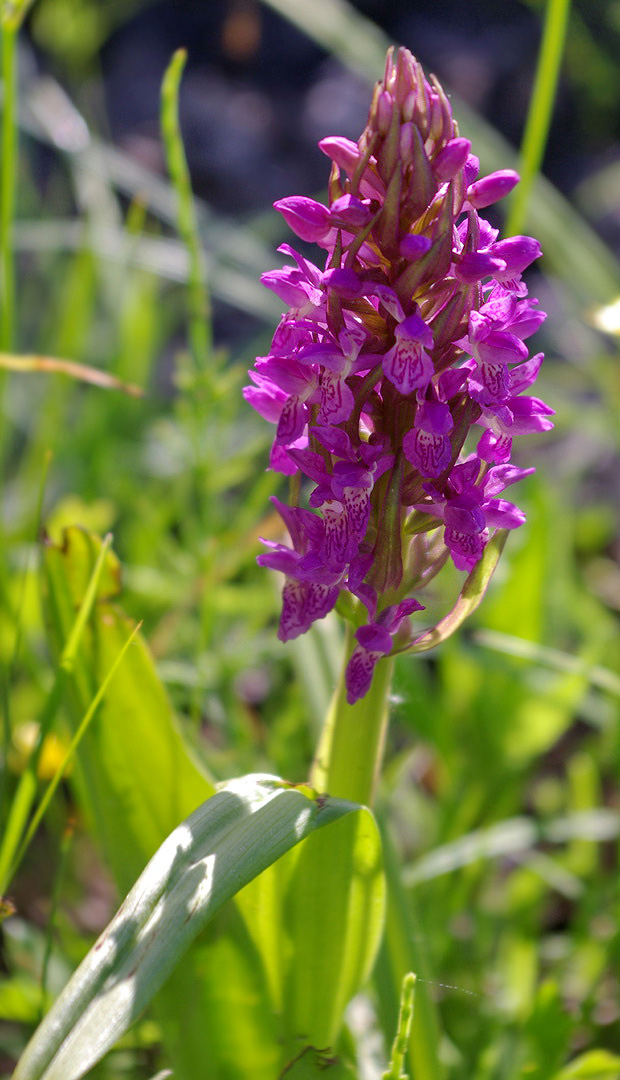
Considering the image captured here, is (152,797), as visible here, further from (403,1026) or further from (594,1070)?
(594,1070)

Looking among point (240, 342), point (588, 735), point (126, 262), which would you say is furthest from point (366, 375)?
point (240, 342)

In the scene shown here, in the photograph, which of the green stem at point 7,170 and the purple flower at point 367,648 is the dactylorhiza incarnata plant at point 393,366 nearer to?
the purple flower at point 367,648

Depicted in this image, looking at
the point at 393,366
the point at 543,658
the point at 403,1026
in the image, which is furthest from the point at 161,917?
the point at 543,658

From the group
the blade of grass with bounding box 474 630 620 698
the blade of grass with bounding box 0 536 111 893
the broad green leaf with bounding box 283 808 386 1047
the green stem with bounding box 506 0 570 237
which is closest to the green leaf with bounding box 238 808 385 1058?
the broad green leaf with bounding box 283 808 386 1047

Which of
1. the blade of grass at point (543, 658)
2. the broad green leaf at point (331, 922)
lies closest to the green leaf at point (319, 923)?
the broad green leaf at point (331, 922)

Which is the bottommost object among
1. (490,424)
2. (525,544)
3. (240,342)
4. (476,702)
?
(476,702)

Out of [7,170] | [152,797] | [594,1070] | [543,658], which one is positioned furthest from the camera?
[543,658]

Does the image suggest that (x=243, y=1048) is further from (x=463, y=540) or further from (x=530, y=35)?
(x=530, y=35)
